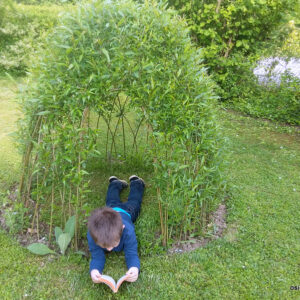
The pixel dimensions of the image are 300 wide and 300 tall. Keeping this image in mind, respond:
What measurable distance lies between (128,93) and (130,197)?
134 centimetres

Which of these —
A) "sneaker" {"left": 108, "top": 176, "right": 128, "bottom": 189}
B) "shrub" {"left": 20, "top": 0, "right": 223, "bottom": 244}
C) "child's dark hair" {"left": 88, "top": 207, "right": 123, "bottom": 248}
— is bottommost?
"sneaker" {"left": 108, "top": 176, "right": 128, "bottom": 189}

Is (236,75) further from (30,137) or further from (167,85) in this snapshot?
(30,137)

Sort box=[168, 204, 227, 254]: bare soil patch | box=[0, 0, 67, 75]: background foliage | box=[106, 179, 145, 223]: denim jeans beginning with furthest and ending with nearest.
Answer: box=[0, 0, 67, 75]: background foliage
box=[106, 179, 145, 223]: denim jeans
box=[168, 204, 227, 254]: bare soil patch

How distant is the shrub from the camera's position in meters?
2.28

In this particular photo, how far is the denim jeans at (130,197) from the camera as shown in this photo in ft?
10.1

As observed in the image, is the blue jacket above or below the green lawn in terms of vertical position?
above

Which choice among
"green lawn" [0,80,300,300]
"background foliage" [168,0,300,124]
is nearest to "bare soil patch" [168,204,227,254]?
"green lawn" [0,80,300,300]

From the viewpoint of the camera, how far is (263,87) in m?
7.57

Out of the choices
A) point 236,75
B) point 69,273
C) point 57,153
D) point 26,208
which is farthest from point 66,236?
point 236,75

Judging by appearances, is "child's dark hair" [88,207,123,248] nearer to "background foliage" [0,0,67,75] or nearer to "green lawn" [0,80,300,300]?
"green lawn" [0,80,300,300]

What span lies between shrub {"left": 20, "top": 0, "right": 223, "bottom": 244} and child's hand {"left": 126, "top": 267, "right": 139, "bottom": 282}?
0.53 meters

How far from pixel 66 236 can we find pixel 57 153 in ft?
2.45

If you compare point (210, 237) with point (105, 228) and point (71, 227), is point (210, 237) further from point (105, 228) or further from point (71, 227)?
point (71, 227)

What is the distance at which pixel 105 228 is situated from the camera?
7.23ft
